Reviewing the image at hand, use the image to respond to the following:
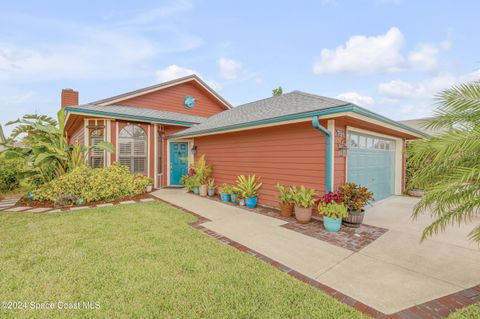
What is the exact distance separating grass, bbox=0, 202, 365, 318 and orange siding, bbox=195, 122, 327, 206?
9.84ft

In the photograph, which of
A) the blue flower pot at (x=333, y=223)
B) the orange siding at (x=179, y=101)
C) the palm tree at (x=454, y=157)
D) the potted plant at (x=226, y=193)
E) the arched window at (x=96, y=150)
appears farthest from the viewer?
the orange siding at (x=179, y=101)

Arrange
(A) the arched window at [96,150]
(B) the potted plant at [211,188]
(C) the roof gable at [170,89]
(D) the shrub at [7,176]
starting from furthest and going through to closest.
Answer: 1. (C) the roof gable at [170,89]
2. (D) the shrub at [7,176]
3. (A) the arched window at [96,150]
4. (B) the potted plant at [211,188]

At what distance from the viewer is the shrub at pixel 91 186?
7090mm

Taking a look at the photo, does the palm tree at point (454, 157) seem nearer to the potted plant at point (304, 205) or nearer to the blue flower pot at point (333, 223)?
the blue flower pot at point (333, 223)

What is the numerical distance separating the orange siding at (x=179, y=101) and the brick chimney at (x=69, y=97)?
6087 mm

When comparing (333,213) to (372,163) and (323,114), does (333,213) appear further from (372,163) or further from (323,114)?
(372,163)

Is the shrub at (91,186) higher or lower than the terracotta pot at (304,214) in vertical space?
higher

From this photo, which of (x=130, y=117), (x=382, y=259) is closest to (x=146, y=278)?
(x=382, y=259)

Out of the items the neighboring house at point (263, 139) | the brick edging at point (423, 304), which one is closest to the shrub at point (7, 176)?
the neighboring house at point (263, 139)

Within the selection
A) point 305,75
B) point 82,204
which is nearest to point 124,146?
point 82,204

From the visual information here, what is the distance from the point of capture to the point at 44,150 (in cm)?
742

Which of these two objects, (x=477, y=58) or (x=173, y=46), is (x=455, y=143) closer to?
(x=477, y=58)

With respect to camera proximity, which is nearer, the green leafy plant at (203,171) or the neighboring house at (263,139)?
the neighboring house at (263,139)

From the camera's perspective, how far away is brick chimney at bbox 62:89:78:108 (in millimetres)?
14285
